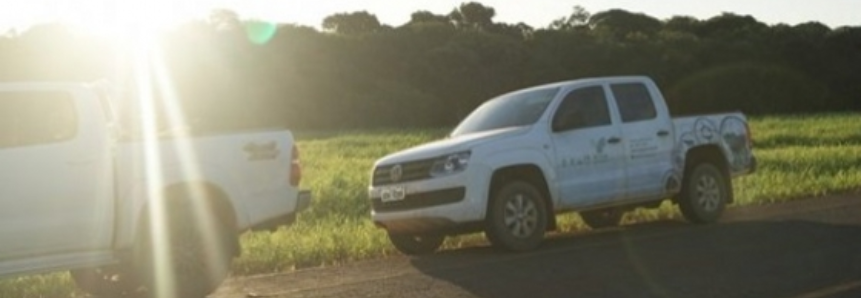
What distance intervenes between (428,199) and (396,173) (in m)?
0.52

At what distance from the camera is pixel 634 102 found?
1577 cm

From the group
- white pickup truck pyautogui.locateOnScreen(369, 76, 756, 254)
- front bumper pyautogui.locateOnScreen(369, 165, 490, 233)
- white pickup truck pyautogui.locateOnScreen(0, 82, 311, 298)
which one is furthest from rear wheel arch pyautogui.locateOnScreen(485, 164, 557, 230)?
white pickup truck pyautogui.locateOnScreen(0, 82, 311, 298)

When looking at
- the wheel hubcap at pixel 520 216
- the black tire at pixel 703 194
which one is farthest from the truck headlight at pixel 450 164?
the black tire at pixel 703 194

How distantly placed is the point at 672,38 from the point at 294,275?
6987 cm

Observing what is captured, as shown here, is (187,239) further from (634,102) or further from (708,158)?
(708,158)

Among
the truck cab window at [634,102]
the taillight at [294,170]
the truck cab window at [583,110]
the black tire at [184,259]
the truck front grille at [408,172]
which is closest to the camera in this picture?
the black tire at [184,259]

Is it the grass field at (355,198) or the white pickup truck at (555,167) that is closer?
the grass field at (355,198)

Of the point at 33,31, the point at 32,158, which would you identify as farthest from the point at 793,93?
the point at 32,158

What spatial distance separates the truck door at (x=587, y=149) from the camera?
1437 cm

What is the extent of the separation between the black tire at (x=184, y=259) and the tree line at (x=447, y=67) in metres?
51.1

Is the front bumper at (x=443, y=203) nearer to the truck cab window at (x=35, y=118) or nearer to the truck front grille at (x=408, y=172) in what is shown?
the truck front grille at (x=408, y=172)

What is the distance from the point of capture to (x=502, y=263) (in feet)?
41.4

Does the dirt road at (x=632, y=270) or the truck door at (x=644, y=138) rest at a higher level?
the truck door at (x=644, y=138)

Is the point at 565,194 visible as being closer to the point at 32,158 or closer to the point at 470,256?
the point at 470,256
